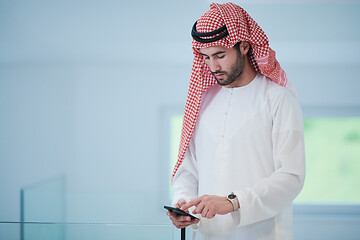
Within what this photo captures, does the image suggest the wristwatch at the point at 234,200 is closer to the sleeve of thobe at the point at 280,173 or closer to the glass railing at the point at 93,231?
the sleeve of thobe at the point at 280,173

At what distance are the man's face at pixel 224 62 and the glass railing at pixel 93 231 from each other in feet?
1.73

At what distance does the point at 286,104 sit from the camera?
1254 millimetres

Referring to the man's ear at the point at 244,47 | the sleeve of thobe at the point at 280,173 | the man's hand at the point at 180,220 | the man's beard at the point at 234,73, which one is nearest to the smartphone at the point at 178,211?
the man's hand at the point at 180,220

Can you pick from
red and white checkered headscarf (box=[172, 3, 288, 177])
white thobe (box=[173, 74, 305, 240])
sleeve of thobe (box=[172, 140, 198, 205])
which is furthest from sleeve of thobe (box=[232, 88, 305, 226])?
sleeve of thobe (box=[172, 140, 198, 205])

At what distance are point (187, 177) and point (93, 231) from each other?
15.2 inches

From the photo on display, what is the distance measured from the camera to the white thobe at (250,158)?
4.05ft

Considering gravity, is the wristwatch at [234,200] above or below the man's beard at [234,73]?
below

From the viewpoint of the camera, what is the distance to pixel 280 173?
48.4 inches

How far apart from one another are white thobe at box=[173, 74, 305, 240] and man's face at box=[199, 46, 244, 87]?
0.06 meters

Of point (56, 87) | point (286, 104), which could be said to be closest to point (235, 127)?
point (286, 104)

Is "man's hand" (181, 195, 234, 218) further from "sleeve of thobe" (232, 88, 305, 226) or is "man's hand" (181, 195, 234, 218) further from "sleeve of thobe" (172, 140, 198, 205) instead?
"sleeve of thobe" (172, 140, 198, 205)

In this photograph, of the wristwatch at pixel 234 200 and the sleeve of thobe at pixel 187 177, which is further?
the sleeve of thobe at pixel 187 177

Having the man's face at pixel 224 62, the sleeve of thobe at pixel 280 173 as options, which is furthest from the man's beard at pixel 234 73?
the sleeve of thobe at pixel 280 173

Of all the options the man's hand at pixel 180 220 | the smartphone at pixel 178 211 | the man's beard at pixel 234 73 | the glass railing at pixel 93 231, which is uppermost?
the man's beard at pixel 234 73
